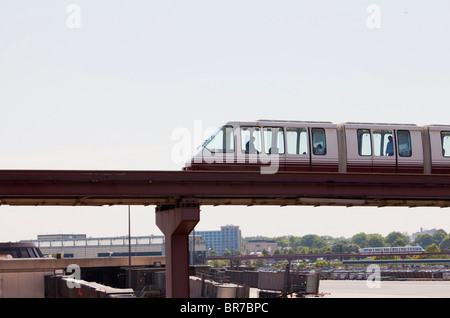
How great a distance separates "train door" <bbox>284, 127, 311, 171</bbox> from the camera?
35.5m

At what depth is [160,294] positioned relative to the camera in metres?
52.1

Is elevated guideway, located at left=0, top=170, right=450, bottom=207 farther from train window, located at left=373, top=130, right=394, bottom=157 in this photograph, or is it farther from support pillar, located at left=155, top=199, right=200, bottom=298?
train window, located at left=373, top=130, right=394, bottom=157

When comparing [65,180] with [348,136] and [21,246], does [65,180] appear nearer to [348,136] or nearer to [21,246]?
[348,136]

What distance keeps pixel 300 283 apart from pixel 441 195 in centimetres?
2850

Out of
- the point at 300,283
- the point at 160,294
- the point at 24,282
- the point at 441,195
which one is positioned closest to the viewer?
the point at 441,195

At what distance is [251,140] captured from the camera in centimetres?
3519

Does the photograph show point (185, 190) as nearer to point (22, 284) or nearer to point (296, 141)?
point (296, 141)

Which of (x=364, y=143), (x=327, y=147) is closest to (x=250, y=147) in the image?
(x=327, y=147)

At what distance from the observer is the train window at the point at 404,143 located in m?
37.6

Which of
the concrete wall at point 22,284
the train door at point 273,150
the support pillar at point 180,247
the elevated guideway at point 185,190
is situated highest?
the train door at point 273,150

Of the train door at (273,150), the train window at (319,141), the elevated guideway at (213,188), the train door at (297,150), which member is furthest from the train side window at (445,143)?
the train door at (273,150)

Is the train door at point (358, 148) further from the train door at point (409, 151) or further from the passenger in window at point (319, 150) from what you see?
the train door at point (409, 151)

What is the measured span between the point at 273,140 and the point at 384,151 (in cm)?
612
